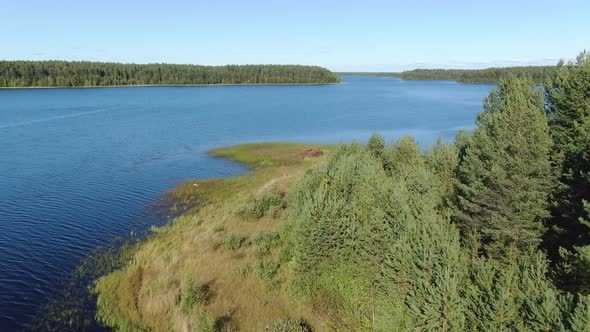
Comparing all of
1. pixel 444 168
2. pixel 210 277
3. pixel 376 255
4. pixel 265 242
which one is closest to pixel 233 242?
pixel 265 242

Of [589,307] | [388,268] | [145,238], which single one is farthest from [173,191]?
[589,307]

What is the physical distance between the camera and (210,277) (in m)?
27.2

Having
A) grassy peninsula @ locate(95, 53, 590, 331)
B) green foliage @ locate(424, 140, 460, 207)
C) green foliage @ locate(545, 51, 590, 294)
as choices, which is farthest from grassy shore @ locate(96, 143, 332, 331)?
green foliage @ locate(424, 140, 460, 207)

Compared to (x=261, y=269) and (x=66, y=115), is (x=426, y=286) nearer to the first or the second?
(x=261, y=269)

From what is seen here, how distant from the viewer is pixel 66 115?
105125 mm

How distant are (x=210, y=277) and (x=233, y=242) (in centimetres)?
440

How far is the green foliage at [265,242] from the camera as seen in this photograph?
30008 millimetres

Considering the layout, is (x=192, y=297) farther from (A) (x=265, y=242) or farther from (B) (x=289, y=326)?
(A) (x=265, y=242)

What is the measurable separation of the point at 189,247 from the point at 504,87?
114 feet

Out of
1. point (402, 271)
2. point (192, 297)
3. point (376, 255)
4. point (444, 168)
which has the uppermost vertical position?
point (444, 168)

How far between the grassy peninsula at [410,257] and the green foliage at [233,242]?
0.33 ft

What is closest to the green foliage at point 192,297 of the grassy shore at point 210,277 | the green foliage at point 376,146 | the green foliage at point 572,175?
the grassy shore at point 210,277

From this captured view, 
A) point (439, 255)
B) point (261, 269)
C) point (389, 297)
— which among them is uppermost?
point (439, 255)

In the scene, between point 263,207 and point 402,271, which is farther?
point 263,207
